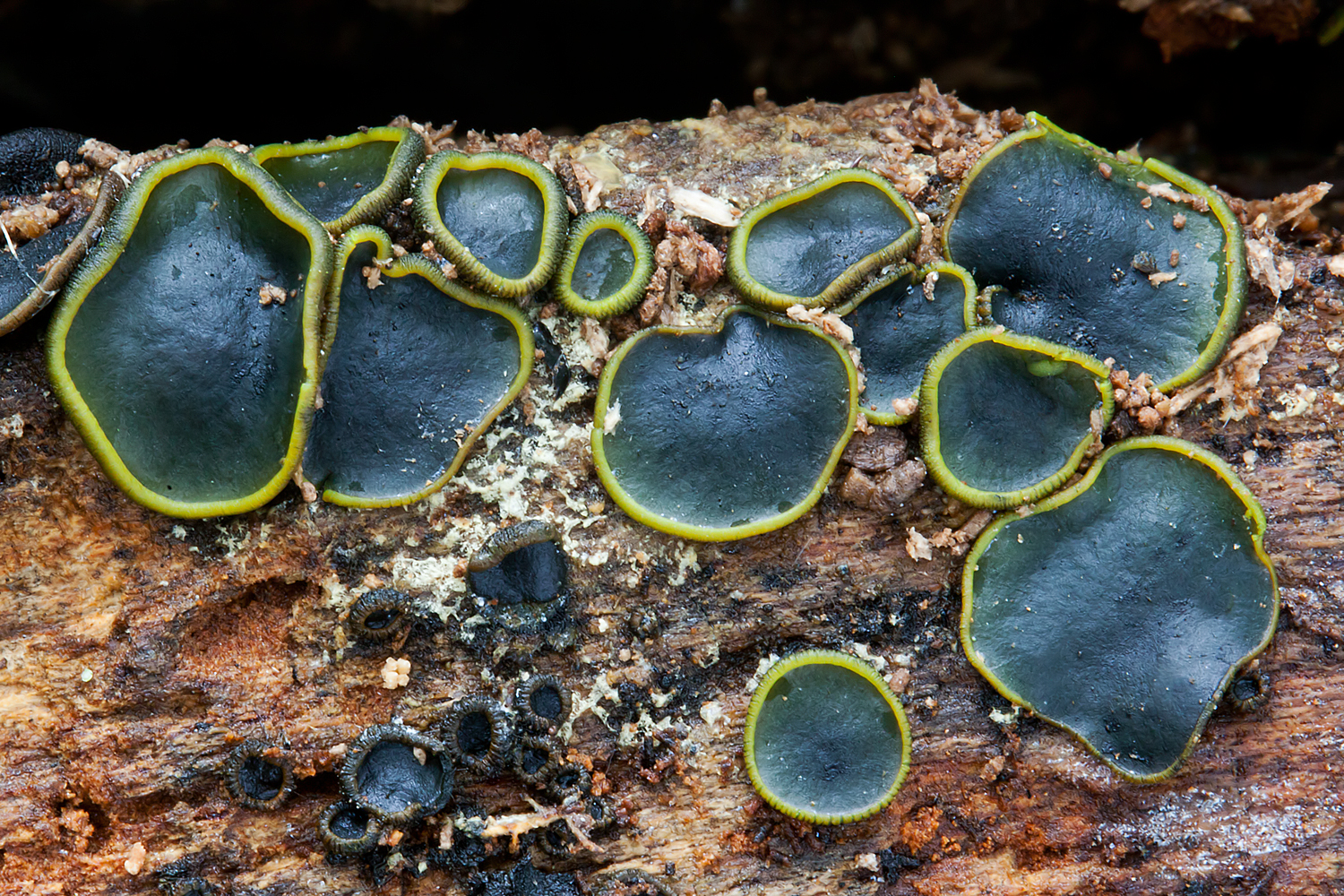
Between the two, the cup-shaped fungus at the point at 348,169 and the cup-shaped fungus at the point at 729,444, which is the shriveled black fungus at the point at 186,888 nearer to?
the cup-shaped fungus at the point at 729,444

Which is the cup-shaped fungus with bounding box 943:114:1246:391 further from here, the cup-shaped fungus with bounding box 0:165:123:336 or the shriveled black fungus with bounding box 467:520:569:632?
the cup-shaped fungus with bounding box 0:165:123:336

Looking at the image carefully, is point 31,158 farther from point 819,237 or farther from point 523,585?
point 819,237

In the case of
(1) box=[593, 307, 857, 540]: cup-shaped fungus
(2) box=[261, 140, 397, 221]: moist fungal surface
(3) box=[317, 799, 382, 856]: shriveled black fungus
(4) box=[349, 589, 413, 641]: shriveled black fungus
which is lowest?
(3) box=[317, 799, 382, 856]: shriveled black fungus

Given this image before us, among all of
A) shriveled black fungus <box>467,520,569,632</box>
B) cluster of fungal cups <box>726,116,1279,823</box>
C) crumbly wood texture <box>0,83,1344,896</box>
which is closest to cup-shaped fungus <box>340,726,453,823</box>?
crumbly wood texture <box>0,83,1344,896</box>

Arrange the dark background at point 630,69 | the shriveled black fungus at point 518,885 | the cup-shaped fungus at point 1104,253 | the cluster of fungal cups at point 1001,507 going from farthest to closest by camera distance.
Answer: the dark background at point 630,69 < the cup-shaped fungus at point 1104,253 < the cluster of fungal cups at point 1001,507 < the shriveled black fungus at point 518,885

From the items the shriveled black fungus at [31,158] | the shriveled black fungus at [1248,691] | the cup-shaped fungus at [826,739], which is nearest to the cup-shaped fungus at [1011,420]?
the cup-shaped fungus at [826,739]
